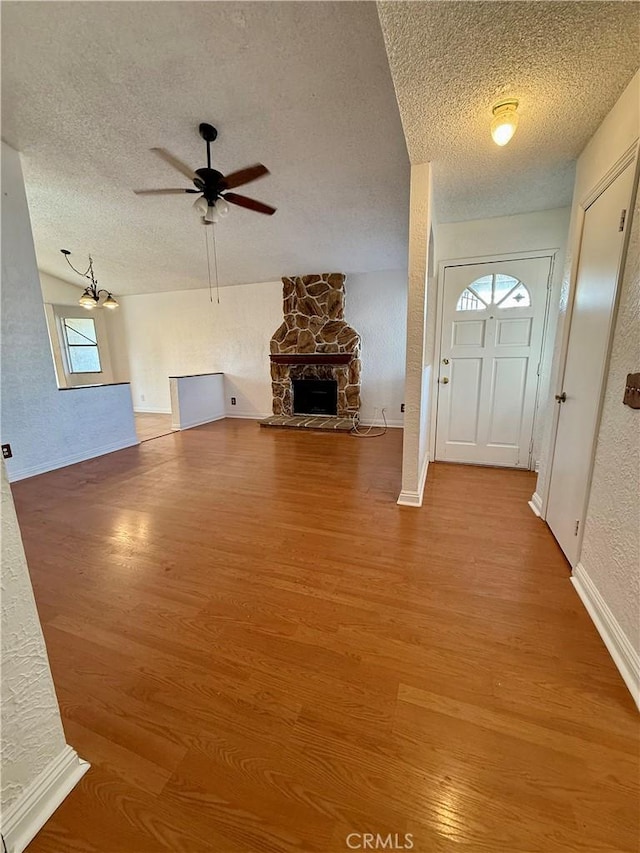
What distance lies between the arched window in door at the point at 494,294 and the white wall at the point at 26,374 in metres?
4.17

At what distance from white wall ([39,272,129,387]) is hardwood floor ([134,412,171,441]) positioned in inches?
48.8

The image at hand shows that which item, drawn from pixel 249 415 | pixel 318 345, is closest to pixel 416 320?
pixel 318 345

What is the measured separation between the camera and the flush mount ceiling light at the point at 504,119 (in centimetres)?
163

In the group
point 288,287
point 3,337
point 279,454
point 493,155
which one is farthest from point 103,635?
point 288,287

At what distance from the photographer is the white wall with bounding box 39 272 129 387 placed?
6.44 metres

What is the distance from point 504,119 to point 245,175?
5.62ft

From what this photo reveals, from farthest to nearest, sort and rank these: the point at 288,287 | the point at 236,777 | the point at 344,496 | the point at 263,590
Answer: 1. the point at 288,287
2. the point at 344,496
3. the point at 263,590
4. the point at 236,777

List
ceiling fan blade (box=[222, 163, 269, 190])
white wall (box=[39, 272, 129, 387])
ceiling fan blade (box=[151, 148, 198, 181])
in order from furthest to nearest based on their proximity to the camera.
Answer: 1. white wall (box=[39, 272, 129, 387])
2. ceiling fan blade (box=[222, 163, 269, 190])
3. ceiling fan blade (box=[151, 148, 198, 181])

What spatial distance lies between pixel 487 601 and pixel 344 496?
138 cm

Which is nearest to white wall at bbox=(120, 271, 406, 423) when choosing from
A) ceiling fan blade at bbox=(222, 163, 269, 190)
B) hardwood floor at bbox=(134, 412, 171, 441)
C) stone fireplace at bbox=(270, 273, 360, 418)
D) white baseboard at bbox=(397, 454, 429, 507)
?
stone fireplace at bbox=(270, 273, 360, 418)

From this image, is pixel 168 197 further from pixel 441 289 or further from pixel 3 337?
pixel 441 289

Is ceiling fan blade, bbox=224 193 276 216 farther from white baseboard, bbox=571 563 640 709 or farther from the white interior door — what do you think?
white baseboard, bbox=571 563 640 709

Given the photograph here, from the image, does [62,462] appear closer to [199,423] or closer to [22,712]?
[199,423]

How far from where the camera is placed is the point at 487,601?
5.30 feet
